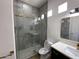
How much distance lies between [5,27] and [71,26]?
161cm

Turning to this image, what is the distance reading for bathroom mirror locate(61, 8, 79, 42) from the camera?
1635mm

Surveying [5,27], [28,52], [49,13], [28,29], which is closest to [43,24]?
[49,13]

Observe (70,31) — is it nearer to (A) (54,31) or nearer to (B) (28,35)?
(A) (54,31)

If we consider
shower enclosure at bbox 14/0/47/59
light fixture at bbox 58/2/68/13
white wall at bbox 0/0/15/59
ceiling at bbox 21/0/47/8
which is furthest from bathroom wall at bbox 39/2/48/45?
white wall at bbox 0/0/15/59

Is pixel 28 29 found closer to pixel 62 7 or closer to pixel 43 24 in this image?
pixel 43 24

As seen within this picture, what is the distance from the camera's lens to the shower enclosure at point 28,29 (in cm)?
249

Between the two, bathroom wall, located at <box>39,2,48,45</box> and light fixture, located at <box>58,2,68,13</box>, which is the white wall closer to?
light fixture, located at <box>58,2,68,13</box>

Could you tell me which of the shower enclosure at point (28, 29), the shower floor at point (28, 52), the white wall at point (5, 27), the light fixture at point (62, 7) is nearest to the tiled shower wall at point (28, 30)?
the shower enclosure at point (28, 29)

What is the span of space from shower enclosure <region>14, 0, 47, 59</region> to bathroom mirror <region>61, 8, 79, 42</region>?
1116 mm

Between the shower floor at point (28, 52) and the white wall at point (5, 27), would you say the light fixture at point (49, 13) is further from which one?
the white wall at point (5, 27)

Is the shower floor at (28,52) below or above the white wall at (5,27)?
below

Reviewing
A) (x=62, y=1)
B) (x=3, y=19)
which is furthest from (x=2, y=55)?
(x=62, y=1)

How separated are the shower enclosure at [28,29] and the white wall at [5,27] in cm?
151

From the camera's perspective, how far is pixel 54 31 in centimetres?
248
